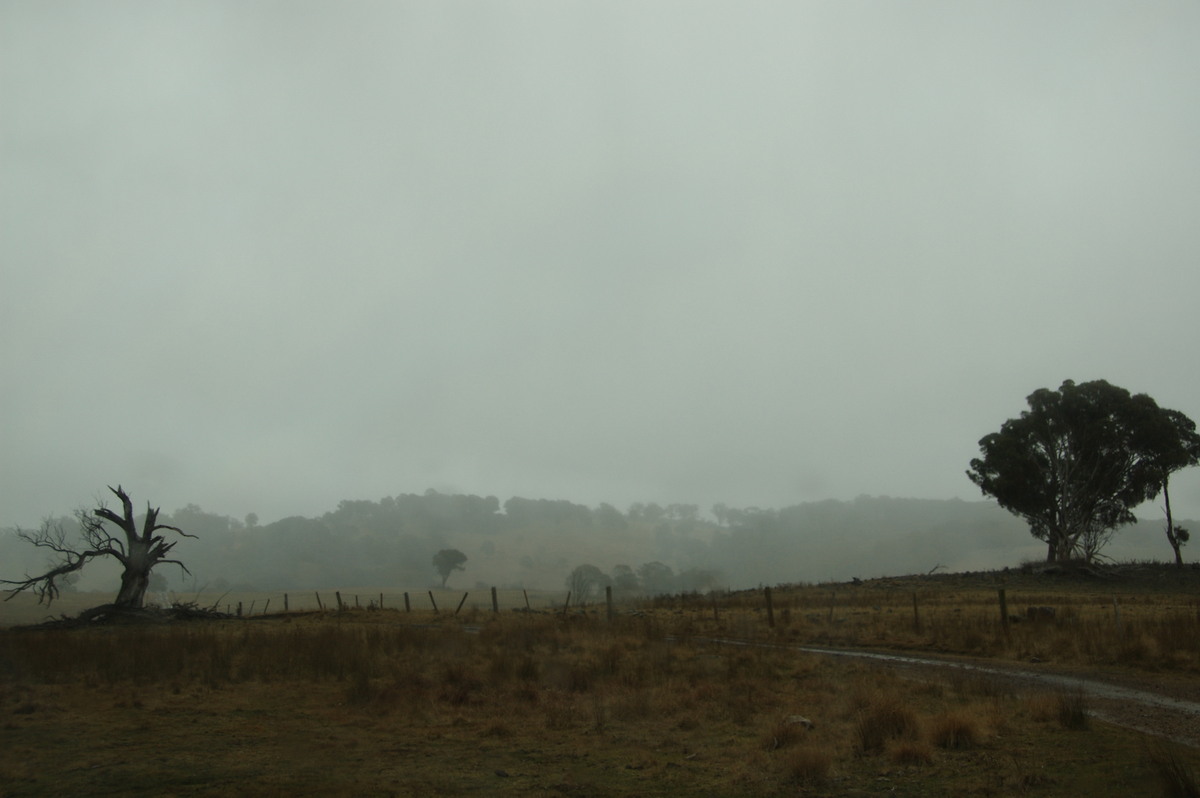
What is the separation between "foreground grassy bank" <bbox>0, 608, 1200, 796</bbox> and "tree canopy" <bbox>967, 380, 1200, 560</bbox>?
42.8 metres

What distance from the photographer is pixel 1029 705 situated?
12.0 metres

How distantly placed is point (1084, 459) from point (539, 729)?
54.9m

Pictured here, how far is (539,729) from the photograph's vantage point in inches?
494

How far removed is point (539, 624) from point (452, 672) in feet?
44.9

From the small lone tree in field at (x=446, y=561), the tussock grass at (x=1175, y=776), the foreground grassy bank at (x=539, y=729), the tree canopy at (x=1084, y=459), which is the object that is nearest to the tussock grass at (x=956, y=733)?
the foreground grassy bank at (x=539, y=729)

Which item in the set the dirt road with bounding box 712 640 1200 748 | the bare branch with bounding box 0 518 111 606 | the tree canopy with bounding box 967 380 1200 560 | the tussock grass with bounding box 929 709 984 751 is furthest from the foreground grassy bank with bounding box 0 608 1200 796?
the tree canopy with bounding box 967 380 1200 560

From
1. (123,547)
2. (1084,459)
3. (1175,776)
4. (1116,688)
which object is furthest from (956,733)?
(1084,459)

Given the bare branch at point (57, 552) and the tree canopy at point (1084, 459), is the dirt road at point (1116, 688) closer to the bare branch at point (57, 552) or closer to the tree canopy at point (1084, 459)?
the bare branch at point (57, 552)

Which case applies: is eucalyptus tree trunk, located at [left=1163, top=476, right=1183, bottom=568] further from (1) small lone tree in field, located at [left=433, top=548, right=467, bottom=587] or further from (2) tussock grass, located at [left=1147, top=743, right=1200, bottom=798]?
(1) small lone tree in field, located at [left=433, top=548, right=467, bottom=587]

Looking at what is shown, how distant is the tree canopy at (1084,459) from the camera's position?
50469 millimetres

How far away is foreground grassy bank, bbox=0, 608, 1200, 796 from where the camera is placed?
8977 millimetres

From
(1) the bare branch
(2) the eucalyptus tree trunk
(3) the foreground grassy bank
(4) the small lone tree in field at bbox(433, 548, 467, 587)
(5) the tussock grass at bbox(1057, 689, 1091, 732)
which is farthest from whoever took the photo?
(4) the small lone tree in field at bbox(433, 548, 467, 587)

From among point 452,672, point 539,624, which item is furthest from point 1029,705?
point 539,624

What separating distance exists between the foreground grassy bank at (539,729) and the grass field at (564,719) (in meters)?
0.05
